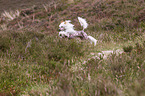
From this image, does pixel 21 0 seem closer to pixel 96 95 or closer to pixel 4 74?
pixel 4 74

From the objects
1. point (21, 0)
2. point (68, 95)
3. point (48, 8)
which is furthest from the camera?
point (21, 0)

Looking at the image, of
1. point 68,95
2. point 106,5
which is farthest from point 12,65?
point 106,5

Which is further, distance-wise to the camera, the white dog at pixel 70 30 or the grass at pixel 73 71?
the white dog at pixel 70 30

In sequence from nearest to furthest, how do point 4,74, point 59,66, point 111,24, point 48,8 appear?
point 4,74 → point 59,66 → point 111,24 → point 48,8

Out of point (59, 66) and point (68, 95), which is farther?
point (59, 66)

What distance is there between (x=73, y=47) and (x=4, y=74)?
2.18 meters

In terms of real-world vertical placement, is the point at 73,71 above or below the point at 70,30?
below

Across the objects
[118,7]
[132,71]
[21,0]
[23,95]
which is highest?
[21,0]

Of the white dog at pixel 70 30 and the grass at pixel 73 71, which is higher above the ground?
the white dog at pixel 70 30

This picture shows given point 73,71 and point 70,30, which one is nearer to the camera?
point 73,71

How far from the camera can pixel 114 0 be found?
14359mm

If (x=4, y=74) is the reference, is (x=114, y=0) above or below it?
above

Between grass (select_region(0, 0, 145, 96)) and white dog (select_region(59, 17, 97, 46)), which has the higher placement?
white dog (select_region(59, 17, 97, 46))

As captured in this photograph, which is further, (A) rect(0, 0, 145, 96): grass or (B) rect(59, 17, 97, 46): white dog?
(B) rect(59, 17, 97, 46): white dog
